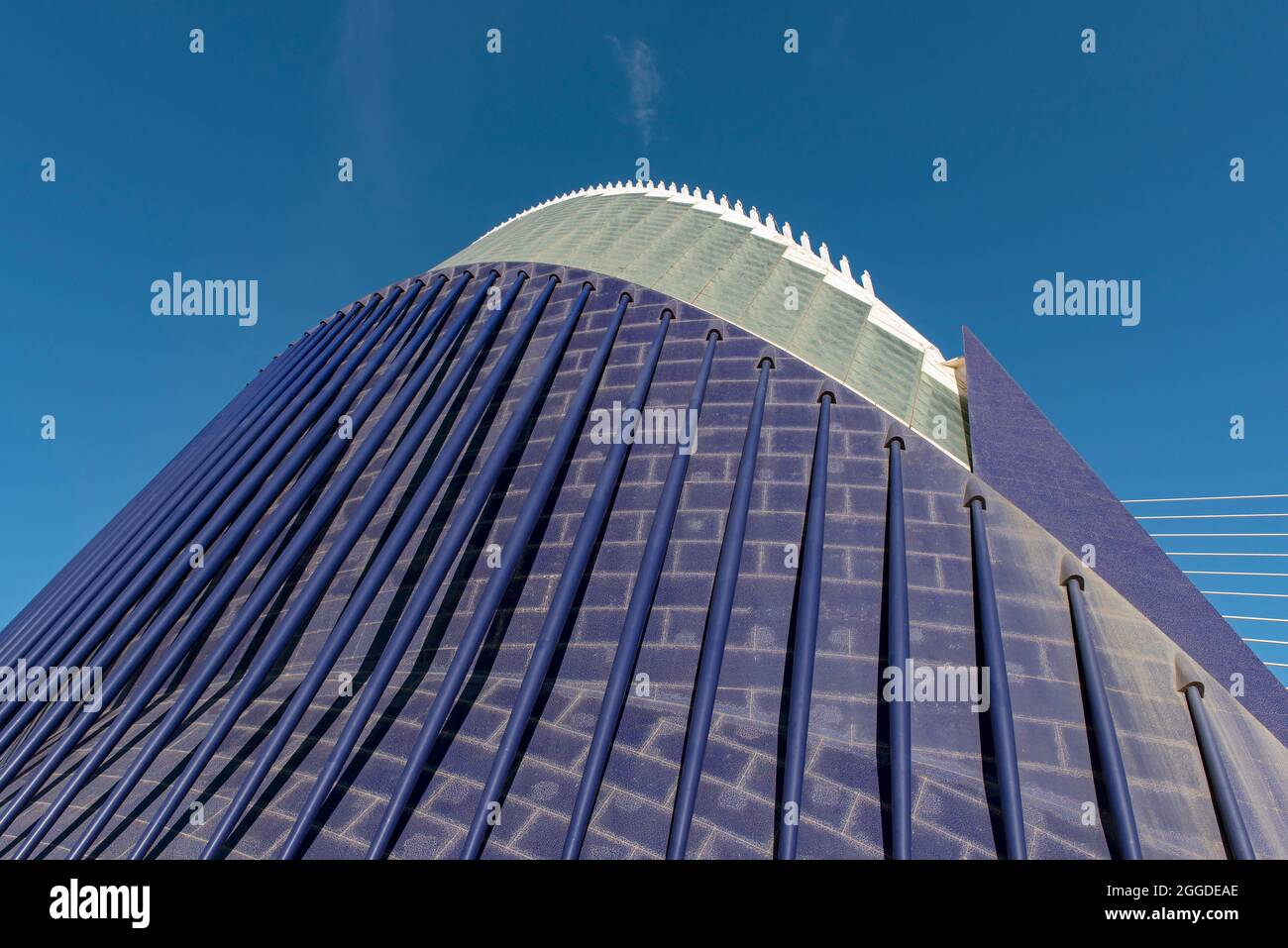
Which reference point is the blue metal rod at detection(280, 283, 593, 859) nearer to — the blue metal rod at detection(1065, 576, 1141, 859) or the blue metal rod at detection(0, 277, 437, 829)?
the blue metal rod at detection(0, 277, 437, 829)

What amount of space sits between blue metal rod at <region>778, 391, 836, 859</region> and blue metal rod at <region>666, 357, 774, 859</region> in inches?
31.7

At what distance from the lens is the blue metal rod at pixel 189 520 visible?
11.2 meters

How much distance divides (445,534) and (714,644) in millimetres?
4572

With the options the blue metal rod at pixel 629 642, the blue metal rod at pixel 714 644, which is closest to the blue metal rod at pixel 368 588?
the blue metal rod at pixel 629 642

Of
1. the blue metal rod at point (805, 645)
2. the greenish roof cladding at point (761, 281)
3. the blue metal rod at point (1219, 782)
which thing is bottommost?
the blue metal rod at point (1219, 782)

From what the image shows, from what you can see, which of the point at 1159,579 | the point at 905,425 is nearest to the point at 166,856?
the point at 905,425

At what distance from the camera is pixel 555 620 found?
8586 millimetres

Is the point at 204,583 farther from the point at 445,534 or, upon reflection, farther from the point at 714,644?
the point at 714,644

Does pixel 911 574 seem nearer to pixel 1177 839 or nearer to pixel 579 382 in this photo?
pixel 1177 839

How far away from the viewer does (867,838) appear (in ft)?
22.8

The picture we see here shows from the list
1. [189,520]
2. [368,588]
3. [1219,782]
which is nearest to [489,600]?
[368,588]

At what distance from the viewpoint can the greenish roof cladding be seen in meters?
13.1

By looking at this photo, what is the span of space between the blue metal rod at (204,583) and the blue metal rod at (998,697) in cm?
962

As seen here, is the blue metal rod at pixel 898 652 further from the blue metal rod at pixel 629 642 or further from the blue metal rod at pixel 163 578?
the blue metal rod at pixel 163 578
